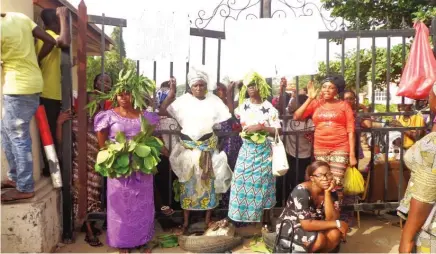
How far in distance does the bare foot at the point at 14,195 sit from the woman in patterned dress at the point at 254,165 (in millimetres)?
1790

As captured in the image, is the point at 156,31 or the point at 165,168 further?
the point at 165,168

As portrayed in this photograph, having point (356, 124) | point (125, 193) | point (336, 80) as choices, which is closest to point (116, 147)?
point (125, 193)

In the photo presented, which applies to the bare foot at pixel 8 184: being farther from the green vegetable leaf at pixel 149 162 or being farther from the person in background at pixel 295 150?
the person in background at pixel 295 150

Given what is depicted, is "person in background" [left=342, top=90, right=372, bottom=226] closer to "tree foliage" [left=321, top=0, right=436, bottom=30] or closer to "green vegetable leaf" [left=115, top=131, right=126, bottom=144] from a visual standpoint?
"green vegetable leaf" [left=115, top=131, right=126, bottom=144]

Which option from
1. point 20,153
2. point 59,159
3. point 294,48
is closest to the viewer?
point 20,153

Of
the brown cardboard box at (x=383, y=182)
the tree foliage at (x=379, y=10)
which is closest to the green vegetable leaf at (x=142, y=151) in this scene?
the brown cardboard box at (x=383, y=182)

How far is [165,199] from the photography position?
175 inches

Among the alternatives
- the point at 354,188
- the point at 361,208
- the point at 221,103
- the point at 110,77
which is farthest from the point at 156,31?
the point at 361,208

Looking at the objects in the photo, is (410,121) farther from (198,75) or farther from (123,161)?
(123,161)

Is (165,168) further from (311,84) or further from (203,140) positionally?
(311,84)

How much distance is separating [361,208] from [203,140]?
1880 mm

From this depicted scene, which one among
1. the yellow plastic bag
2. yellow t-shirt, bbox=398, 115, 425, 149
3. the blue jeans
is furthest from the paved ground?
yellow t-shirt, bbox=398, 115, 425, 149

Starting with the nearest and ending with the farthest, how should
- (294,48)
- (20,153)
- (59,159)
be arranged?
(20,153) < (59,159) < (294,48)

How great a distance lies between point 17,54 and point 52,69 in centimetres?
50
